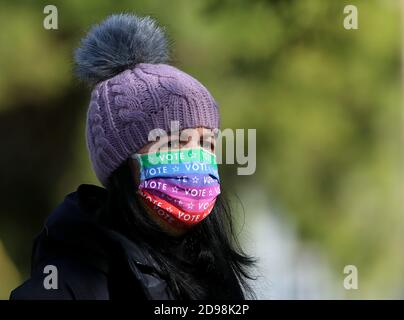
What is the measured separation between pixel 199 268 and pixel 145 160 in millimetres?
364

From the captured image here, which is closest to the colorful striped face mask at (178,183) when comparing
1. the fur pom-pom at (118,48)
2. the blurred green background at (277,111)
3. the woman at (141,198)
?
the woman at (141,198)

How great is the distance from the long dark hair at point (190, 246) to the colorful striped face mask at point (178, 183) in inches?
1.7

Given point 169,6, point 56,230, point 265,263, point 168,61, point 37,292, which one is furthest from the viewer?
point 265,263

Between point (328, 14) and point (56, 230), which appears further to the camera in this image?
point (328, 14)

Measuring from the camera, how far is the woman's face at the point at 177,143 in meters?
2.03

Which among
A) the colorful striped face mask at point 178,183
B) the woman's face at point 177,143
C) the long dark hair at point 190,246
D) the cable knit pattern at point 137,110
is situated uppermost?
the cable knit pattern at point 137,110

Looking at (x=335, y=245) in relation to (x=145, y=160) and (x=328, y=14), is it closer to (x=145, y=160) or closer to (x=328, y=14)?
(x=328, y=14)

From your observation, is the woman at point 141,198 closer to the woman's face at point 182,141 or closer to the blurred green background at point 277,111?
the woman's face at point 182,141

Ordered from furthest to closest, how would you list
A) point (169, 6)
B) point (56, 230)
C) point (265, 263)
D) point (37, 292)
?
point (265, 263), point (169, 6), point (56, 230), point (37, 292)

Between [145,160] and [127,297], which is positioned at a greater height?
[145,160]

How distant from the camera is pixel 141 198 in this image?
2.05m
